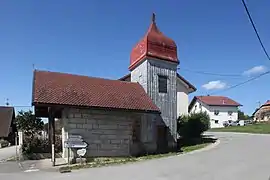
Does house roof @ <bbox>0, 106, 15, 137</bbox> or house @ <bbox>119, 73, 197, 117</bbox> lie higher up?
house @ <bbox>119, 73, 197, 117</bbox>

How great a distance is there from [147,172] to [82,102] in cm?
696

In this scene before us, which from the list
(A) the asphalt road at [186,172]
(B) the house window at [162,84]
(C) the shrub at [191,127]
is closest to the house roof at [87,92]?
(B) the house window at [162,84]

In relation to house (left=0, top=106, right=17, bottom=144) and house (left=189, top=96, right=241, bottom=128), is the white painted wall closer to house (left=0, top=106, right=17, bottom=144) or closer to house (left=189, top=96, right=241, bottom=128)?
house (left=189, top=96, right=241, bottom=128)

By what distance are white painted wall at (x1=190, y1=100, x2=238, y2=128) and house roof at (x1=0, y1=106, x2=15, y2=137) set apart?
142 ft

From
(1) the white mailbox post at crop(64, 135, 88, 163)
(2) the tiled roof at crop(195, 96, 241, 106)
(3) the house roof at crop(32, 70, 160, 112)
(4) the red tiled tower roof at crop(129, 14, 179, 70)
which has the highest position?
(4) the red tiled tower roof at crop(129, 14, 179, 70)

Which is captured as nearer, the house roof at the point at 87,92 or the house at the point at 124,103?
the house roof at the point at 87,92

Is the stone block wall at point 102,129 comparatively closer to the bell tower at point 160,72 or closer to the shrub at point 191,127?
the bell tower at point 160,72

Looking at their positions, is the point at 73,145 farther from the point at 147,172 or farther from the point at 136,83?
the point at 136,83

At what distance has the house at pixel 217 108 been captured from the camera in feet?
257

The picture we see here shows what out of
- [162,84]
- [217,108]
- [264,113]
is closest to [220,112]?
[217,108]

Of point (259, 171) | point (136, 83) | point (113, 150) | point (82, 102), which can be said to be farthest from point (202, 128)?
point (259, 171)

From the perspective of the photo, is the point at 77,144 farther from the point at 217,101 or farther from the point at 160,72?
the point at 217,101

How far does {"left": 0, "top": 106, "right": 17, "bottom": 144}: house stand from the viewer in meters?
47.6

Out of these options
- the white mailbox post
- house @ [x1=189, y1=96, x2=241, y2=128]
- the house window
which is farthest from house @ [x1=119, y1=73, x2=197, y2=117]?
house @ [x1=189, y1=96, x2=241, y2=128]
